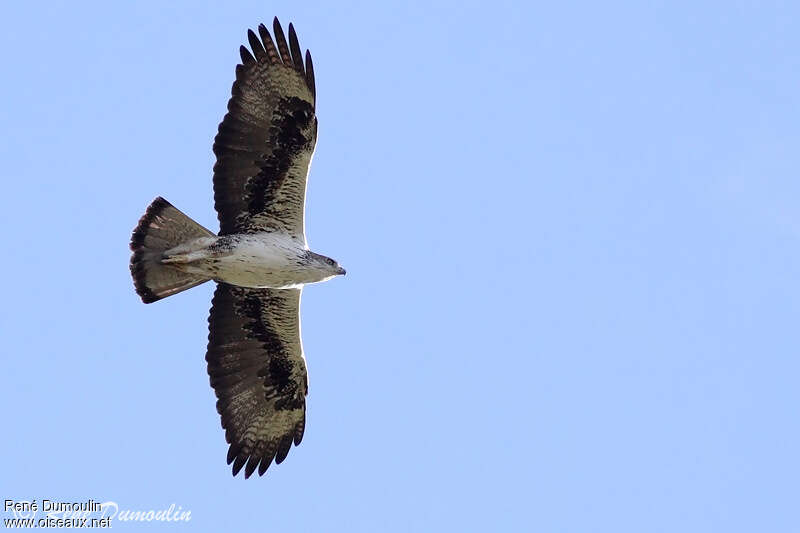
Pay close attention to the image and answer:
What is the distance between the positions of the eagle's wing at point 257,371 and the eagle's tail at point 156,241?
775 mm

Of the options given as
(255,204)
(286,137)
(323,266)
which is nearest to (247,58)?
(286,137)

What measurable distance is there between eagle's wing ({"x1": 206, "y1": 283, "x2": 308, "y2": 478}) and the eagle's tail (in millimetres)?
775

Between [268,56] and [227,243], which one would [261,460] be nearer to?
[227,243]

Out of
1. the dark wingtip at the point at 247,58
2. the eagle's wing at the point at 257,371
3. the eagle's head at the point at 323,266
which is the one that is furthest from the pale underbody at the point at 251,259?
the dark wingtip at the point at 247,58

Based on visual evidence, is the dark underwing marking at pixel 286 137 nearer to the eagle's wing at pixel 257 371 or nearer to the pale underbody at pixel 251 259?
the pale underbody at pixel 251 259

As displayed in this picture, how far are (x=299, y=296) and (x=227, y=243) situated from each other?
1.19 metres

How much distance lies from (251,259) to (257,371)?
1601 millimetres

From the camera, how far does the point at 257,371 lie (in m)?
14.2

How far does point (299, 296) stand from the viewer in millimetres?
14016

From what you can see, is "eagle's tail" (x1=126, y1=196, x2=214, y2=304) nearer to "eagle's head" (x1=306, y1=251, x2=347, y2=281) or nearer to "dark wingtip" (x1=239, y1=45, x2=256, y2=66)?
"eagle's head" (x1=306, y1=251, x2=347, y2=281)

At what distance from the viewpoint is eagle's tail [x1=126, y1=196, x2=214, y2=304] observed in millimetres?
13242

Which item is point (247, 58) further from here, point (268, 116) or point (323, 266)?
point (323, 266)

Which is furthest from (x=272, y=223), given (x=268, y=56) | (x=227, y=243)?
(x=268, y=56)

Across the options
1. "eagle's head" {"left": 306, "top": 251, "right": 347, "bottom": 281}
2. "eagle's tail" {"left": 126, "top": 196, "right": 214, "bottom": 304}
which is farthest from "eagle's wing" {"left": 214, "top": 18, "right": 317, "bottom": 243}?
"eagle's head" {"left": 306, "top": 251, "right": 347, "bottom": 281}
